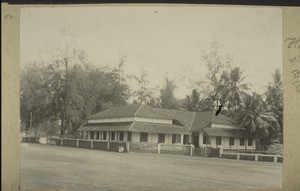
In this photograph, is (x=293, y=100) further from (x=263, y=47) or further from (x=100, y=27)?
(x=100, y=27)

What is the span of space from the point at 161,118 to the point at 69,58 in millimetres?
691

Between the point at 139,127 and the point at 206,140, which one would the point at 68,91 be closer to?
the point at 139,127

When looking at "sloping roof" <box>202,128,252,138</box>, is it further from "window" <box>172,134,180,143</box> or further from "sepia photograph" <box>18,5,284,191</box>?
"window" <box>172,134,180,143</box>

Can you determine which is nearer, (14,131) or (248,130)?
(14,131)

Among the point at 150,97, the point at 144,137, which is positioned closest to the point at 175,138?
the point at 144,137

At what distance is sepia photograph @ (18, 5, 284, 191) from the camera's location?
261 centimetres

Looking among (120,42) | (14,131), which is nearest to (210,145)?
(120,42)

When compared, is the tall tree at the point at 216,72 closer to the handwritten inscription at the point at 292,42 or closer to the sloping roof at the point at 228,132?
the sloping roof at the point at 228,132

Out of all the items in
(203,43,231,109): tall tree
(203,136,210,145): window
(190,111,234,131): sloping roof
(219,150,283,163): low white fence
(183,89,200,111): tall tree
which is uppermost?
(203,43,231,109): tall tree

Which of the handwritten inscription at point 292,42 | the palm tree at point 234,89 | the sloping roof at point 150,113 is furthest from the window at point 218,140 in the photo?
the handwritten inscription at point 292,42

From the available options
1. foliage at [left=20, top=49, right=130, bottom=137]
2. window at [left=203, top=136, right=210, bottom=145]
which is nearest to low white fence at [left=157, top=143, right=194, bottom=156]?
window at [left=203, top=136, right=210, bottom=145]

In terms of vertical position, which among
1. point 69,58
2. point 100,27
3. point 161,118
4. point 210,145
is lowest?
point 210,145

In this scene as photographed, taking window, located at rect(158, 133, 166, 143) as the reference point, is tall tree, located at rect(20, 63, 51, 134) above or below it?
above

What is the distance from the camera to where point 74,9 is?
2.61 meters
